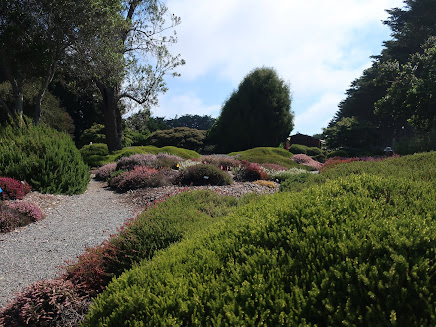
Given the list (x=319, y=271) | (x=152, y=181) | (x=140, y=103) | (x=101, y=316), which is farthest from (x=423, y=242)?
(x=140, y=103)

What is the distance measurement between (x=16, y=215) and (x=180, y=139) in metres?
27.2

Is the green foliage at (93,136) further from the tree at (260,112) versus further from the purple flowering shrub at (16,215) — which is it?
the purple flowering shrub at (16,215)

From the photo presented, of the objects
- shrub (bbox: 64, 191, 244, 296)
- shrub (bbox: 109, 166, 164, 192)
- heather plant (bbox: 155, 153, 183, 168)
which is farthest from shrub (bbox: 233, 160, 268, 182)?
shrub (bbox: 64, 191, 244, 296)

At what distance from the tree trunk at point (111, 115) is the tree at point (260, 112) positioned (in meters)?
13.7

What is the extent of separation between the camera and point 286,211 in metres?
2.95

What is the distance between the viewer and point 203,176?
1089 cm

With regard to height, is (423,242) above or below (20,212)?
above

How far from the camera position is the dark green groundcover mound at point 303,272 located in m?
1.96

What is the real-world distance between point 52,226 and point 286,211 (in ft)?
17.9

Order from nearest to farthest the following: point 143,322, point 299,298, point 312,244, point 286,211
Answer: point 299,298 → point 143,322 → point 312,244 → point 286,211

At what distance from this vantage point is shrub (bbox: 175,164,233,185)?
10742 mm

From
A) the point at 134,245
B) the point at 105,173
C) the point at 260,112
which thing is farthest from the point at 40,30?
the point at 260,112

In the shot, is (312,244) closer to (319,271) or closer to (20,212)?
(319,271)

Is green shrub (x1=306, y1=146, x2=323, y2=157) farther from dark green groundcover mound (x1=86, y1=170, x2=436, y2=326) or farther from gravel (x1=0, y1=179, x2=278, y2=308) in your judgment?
dark green groundcover mound (x1=86, y1=170, x2=436, y2=326)
